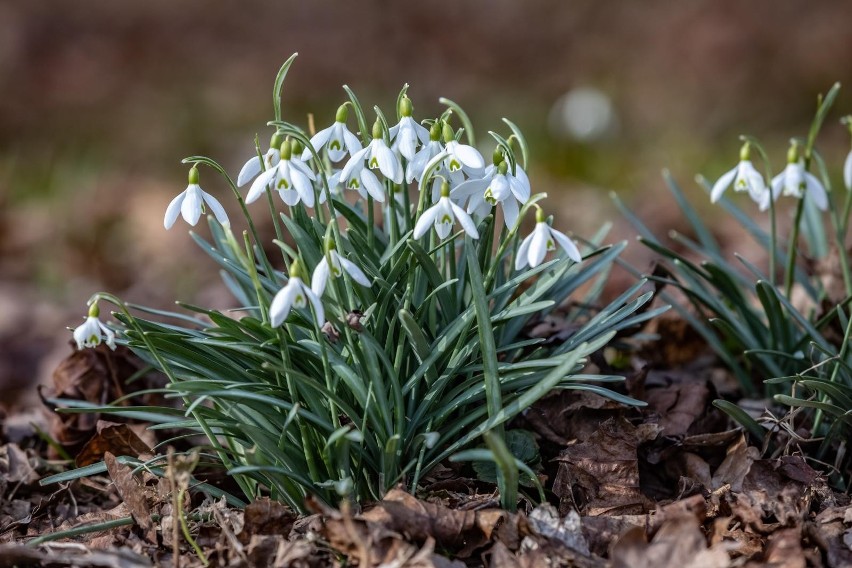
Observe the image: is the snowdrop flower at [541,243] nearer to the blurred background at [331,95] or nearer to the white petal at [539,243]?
the white petal at [539,243]

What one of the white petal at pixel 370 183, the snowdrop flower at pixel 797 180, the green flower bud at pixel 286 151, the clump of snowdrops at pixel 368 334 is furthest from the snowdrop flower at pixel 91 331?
the snowdrop flower at pixel 797 180

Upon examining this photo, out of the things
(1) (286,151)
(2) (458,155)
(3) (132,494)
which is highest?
(1) (286,151)

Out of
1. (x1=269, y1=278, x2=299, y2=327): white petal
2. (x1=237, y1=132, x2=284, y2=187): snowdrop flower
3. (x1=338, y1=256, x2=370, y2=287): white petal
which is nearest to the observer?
(x1=269, y1=278, x2=299, y2=327): white petal

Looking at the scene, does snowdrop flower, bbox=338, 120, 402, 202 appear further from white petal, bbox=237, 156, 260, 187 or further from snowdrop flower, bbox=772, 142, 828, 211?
Answer: snowdrop flower, bbox=772, 142, 828, 211

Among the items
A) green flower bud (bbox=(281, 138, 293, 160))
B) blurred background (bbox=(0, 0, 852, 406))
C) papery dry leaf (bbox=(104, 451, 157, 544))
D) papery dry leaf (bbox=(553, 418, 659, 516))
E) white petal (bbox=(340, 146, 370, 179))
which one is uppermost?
blurred background (bbox=(0, 0, 852, 406))

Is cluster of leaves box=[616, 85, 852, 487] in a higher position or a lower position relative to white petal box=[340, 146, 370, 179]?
lower

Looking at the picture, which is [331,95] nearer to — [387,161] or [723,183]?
[723,183]

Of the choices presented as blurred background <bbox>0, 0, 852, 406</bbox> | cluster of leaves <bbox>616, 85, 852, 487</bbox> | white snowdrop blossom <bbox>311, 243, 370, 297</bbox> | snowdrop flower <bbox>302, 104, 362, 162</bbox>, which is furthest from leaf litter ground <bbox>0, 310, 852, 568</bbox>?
blurred background <bbox>0, 0, 852, 406</bbox>

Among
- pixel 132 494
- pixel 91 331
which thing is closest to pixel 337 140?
pixel 91 331
